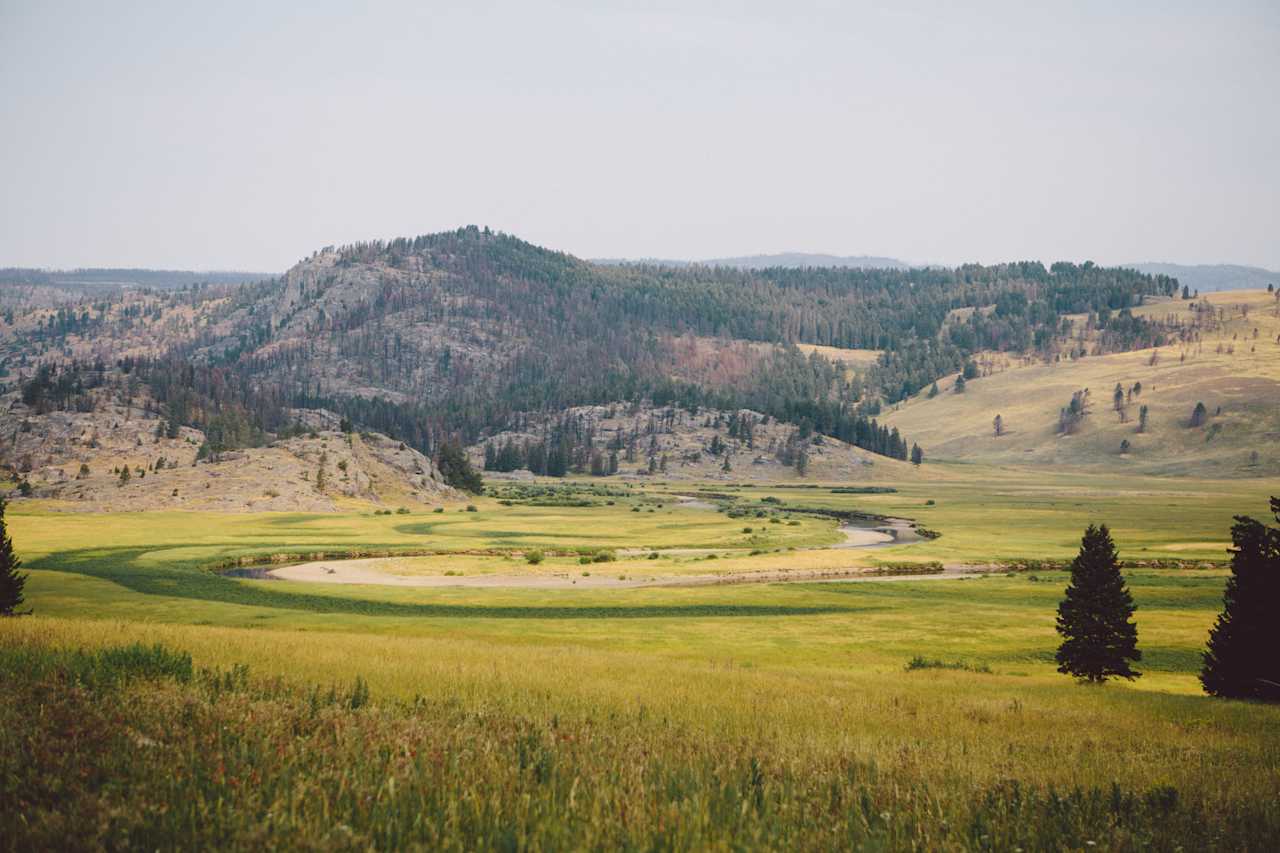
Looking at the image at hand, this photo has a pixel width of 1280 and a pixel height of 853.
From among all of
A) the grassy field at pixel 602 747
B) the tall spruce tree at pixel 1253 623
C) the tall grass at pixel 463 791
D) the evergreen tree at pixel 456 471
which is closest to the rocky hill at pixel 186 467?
the evergreen tree at pixel 456 471

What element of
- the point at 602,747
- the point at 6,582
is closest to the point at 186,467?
the point at 6,582

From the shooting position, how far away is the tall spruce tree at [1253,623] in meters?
25.2

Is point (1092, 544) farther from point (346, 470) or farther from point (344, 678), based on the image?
point (346, 470)

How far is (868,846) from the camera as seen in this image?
8.47 m

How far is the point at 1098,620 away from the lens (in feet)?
107

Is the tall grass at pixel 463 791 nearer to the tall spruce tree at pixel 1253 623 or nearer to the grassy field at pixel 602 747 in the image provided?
the grassy field at pixel 602 747

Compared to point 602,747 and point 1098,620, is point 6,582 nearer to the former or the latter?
point 602,747

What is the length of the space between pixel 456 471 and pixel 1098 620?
16290 centimetres

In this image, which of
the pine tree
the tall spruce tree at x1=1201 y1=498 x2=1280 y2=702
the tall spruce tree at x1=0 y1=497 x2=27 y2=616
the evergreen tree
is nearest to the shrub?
the tall spruce tree at x1=1201 y1=498 x2=1280 y2=702

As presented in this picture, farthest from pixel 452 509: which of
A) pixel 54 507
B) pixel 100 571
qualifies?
pixel 100 571

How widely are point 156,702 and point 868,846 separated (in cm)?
939

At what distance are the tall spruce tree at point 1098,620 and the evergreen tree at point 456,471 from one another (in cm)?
15844

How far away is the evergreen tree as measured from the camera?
18475cm

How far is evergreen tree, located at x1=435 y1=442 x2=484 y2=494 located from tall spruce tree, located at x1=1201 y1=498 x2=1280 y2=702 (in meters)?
165
